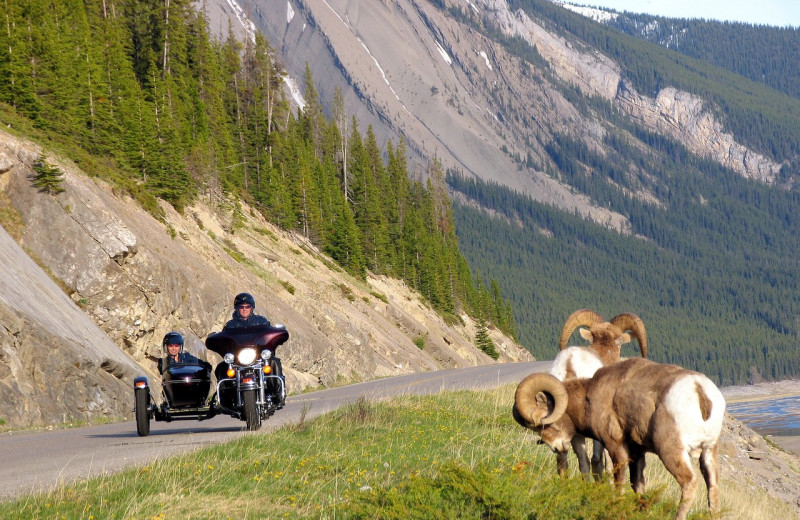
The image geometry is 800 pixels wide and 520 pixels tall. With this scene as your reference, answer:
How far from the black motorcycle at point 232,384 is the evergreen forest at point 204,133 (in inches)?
650

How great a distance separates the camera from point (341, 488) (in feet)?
28.1

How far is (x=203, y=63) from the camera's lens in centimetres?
6250

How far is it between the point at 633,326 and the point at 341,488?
422 cm

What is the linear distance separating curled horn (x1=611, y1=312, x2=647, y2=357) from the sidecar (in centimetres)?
646

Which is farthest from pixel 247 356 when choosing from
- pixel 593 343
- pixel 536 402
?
pixel 536 402

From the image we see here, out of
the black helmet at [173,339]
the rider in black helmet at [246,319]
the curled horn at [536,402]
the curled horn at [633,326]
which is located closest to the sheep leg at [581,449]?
the curled horn at [536,402]

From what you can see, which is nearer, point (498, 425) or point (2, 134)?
point (498, 425)

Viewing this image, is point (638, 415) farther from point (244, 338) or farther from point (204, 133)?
point (204, 133)

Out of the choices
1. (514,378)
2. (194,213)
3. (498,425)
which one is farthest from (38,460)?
(194,213)

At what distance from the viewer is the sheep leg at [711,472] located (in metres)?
7.69

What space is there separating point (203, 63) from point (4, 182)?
40845 mm

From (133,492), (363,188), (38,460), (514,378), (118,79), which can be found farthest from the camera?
(363,188)

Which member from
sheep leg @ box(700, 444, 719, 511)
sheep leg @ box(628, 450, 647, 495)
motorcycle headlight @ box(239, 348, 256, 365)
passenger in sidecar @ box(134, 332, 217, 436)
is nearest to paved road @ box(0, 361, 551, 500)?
passenger in sidecar @ box(134, 332, 217, 436)

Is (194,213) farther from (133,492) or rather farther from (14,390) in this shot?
(133,492)
